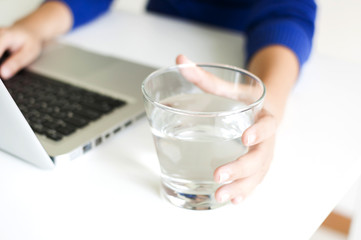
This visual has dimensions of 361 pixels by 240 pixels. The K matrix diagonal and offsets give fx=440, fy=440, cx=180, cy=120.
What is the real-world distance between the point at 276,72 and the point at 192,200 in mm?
320

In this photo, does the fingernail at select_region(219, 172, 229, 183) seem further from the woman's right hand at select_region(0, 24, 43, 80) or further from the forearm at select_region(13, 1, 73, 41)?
the forearm at select_region(13, 1, 73, 41)

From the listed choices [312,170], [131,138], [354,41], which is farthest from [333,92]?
[354,41]

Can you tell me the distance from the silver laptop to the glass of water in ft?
0.41

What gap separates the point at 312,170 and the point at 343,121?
150mm

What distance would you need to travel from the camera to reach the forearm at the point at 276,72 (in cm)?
64

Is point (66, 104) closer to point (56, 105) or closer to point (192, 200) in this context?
point (56, 105)

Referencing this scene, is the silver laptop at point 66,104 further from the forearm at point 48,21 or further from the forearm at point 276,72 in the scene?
the forearm at point 276,72

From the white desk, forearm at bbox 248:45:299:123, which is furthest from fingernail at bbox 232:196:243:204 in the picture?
forearm at bbox 248:45:299:123

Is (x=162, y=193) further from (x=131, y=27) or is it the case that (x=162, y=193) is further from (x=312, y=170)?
(x=131, y=27)

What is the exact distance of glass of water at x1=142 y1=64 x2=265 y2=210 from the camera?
436 mm

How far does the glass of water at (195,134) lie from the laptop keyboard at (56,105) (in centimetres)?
14

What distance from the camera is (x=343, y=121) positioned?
0.66 meters

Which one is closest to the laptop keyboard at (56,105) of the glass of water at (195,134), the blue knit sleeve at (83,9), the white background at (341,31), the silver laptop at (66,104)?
the silver laptop at (66,104)

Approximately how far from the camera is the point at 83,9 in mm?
987
